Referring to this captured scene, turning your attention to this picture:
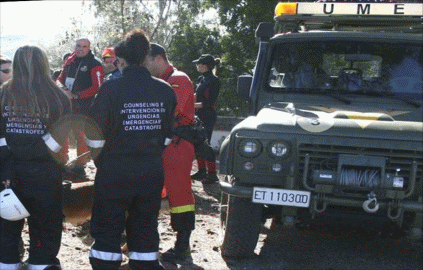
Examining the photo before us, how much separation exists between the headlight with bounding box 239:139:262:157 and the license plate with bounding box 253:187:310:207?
26 cm

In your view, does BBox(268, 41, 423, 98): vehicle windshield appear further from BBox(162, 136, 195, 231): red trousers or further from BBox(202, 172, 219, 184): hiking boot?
BBox(202, 172, 219, 184): hiking boot

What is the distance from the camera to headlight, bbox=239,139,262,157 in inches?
194

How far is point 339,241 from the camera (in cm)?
631

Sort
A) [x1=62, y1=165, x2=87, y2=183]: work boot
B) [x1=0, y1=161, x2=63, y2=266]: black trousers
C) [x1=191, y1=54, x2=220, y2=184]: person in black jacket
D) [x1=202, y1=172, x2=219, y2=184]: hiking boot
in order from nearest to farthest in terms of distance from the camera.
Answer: [x1=0, y1=161, x2=63, y2=266]: black trousers
[x1=62, y1=165, x2=87, y2=183]: work boot
[x1=202, y1=172, x2=219, y2=184]: hiking boot
[x1=191, y1=54, x2=220, y2=184]: person in black jacket

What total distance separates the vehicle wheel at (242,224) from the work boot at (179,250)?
1.13ft

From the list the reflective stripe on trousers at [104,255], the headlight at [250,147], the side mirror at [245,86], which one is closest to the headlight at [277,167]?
the headlight at [250,147]

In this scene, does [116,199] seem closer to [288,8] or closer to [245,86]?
[245,86]

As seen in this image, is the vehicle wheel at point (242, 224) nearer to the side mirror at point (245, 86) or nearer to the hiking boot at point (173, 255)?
the hiking boot at point (173, 255)

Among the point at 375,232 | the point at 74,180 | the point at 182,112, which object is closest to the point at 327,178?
the point at 375,232

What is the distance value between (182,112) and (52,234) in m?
1.50

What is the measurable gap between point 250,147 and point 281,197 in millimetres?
431

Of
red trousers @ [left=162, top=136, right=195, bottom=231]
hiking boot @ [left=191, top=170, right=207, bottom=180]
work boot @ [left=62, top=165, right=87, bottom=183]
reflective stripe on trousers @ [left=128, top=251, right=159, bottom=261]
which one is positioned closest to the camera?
reflective stripe on trousers @ [left=128, top=251, right=159, bottom=261]

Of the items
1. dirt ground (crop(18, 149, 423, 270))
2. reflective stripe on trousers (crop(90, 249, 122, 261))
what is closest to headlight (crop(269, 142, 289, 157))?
dirt ground (crop(18, 149, 423, 270))

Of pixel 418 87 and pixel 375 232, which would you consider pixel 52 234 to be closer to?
pixel 375 232
